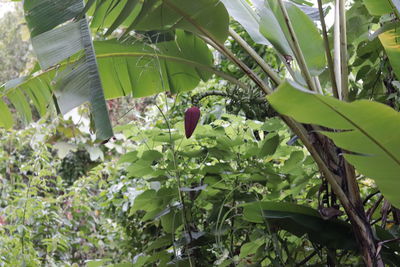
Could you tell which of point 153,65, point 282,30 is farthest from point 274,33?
point 153,65

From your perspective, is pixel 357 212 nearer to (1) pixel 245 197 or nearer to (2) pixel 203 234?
(1) pixel 245 197

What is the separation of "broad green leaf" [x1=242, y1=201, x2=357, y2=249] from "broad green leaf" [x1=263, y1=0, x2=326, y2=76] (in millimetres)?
449

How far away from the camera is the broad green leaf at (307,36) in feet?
4.88

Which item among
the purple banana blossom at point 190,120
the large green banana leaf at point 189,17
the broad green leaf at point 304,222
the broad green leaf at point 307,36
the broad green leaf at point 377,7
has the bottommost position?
the broad green leaf at point 304,222

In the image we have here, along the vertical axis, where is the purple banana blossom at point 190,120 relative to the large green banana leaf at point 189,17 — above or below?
below

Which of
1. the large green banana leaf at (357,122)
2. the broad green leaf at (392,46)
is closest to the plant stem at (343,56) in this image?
the broad green leaf at (392,46)

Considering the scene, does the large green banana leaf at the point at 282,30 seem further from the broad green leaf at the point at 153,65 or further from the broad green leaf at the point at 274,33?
the broad green leaf at the point at 153,65

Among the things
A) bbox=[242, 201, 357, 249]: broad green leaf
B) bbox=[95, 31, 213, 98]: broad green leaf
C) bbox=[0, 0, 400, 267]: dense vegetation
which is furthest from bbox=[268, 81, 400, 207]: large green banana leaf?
bbox=[95, 31, 213, 98]: broad green leaf

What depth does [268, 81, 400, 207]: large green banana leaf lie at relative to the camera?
878 mm

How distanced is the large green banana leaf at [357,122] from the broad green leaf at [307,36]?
1.63 ft

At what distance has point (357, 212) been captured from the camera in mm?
1222

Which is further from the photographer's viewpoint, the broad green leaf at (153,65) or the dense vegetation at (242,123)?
the broad green leaf at (153,65)

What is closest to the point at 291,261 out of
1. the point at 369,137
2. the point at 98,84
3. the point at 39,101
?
the point at 369,137

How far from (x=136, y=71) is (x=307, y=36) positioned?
66cm
